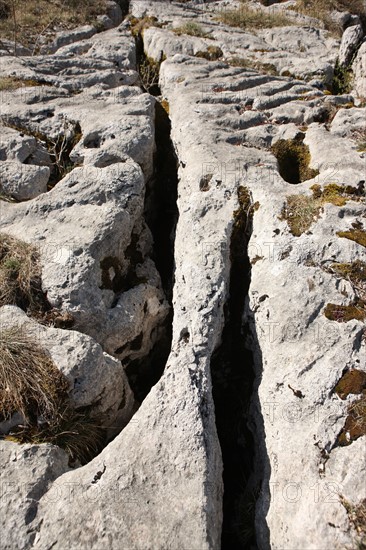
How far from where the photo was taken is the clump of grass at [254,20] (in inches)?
774

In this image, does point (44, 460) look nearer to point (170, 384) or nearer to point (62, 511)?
point (62, 511)

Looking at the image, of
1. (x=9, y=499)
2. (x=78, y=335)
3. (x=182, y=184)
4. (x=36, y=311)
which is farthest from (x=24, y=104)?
(x=9, y=499)

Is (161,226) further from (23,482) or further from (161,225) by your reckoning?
(23,482)

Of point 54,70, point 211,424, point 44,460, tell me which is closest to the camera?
point 44,460

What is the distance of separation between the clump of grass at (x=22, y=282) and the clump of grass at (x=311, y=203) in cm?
530

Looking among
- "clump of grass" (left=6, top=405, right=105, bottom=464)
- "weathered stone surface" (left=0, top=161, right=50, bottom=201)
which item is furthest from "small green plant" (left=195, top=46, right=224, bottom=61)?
"clump of grass" (left=6, top=405, right=105, bottom=464)

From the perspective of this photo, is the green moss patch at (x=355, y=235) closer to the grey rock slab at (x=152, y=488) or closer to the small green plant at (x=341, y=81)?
the grey rock slab at (x=152, y=488)

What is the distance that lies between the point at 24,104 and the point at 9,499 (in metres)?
11.2

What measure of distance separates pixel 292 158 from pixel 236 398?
6.55m

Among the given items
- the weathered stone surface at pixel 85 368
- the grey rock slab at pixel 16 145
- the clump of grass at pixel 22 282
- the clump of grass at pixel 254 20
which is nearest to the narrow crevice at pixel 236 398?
the weathered stone surface at pixel 85 368

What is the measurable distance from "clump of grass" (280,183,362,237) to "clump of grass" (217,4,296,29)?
49.2 feet

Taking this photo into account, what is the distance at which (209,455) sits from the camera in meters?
5.89

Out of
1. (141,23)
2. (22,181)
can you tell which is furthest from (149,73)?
(22,181)

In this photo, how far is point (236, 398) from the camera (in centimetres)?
785
